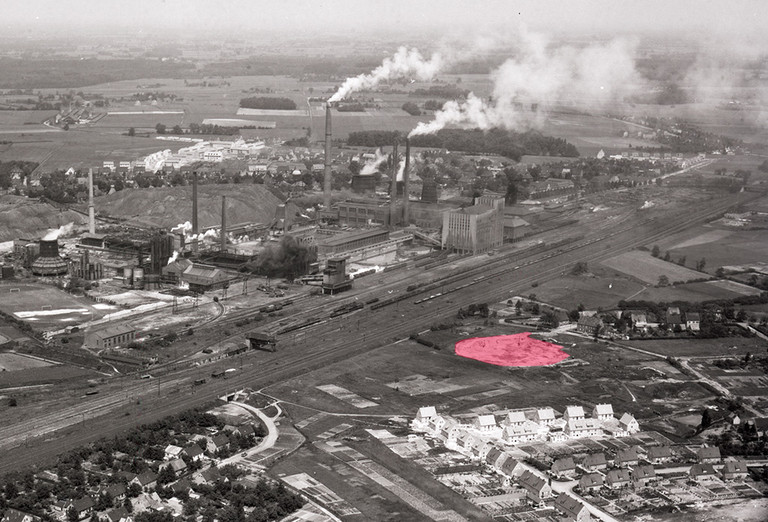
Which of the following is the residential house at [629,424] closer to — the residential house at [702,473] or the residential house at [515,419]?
the residential house at [515,419]

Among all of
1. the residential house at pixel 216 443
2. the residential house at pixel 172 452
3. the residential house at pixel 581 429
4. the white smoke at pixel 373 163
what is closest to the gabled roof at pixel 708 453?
the residential house at pixel 581 429

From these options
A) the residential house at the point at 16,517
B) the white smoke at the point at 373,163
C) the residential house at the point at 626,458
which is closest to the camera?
the residential house at the point at 16,517

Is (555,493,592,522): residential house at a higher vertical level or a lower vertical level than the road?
higher

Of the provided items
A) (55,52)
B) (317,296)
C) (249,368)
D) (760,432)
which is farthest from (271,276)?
(55,52)

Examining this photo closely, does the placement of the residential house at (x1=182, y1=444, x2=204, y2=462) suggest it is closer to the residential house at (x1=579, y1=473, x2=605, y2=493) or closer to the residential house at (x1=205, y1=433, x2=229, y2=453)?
the residential house at (x1=205, y1=433, x2=229, y2=453)

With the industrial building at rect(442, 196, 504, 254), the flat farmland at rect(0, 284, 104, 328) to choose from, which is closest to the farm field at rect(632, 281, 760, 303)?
the industrial building at rect(442, 196, 504, 254)

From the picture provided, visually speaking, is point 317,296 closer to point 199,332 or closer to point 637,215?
point 199,332
